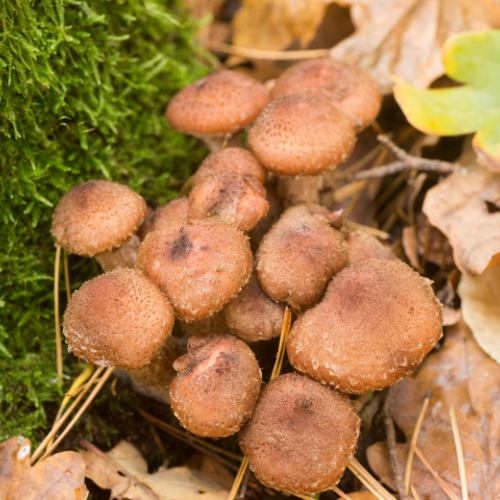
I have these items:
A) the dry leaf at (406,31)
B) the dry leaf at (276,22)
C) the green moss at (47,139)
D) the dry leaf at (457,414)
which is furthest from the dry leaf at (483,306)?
the dry leaf at (276,22)

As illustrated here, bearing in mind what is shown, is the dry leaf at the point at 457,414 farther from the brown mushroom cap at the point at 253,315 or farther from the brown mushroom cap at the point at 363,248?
the brown mushroom cap at the point at 253,315

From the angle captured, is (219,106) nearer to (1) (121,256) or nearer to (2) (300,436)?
(1) (121,256)

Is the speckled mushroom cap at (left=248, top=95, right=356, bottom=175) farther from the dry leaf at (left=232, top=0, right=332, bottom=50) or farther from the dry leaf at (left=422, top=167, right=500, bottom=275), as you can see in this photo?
the dry leaf at (left=232, top=0, right=332, bottom=50)

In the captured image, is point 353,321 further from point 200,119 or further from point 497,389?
point 200,119

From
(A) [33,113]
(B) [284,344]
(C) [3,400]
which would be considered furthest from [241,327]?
(A) [33,113]

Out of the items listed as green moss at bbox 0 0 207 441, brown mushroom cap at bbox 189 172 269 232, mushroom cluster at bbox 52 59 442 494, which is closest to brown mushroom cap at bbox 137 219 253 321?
mushroom cluster at bbox 52 59 442 494
